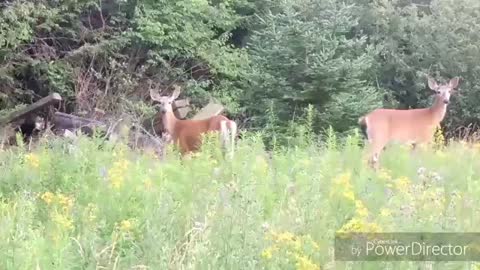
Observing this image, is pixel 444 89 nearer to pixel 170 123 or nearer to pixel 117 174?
pixel 170 123

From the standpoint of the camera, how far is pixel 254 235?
11.2ft

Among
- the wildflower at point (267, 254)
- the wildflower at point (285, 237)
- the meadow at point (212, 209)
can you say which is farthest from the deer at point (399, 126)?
the wildflower at point (267, 254)

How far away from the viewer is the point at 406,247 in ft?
10.6

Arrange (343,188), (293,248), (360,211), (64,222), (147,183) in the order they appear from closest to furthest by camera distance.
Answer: (293,248) → (360,211) → (64,222) → (343,188) → (147,183)

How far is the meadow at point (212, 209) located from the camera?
329 centimetres

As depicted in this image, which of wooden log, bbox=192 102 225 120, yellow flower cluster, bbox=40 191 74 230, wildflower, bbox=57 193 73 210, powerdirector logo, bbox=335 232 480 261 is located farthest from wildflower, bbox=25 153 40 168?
wooden log, bbox=192 102 225 120

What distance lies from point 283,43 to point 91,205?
398 inches

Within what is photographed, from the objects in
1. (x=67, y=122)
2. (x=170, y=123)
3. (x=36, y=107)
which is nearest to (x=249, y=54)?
(x=67, y=122)

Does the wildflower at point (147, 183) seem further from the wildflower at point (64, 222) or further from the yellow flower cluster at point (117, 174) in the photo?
the wildflower at point (64, 222)

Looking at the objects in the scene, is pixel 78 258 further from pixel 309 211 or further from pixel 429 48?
pixel 429 48

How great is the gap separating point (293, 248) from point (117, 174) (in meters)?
1.59

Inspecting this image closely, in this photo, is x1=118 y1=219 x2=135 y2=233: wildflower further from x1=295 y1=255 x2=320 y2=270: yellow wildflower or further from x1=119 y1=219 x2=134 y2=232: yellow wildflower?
x1=295 y1=255 x2=320 y2=270: yellow wildflower

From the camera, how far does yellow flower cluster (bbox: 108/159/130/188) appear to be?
14.3 feet

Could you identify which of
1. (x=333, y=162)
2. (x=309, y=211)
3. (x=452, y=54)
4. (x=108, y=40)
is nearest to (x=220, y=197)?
(x=309, y=211)
